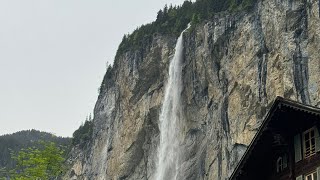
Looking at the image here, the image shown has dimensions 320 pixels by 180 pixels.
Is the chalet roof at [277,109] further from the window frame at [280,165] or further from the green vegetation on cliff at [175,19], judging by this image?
the green vegetation on cliff at [175,19]

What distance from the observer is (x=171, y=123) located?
3588 inches

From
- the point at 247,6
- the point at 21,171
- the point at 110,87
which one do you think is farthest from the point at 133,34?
the point at 21,171

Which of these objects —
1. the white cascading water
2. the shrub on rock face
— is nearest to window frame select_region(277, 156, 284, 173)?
the white cascading water

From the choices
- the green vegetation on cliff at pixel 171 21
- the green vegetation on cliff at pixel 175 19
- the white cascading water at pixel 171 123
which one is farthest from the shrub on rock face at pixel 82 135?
the white cascading water at pixel 171 123

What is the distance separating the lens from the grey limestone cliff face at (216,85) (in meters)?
68.9

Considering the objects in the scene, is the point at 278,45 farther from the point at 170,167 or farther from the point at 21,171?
the point at 21,171

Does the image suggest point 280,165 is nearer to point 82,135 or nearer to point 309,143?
point 309,143

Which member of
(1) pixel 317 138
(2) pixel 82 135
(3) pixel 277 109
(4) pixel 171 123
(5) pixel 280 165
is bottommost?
(5) pixel 280 165

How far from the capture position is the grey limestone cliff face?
68.9 metres

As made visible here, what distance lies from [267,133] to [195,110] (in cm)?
6528

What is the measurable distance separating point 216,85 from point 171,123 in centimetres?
1099

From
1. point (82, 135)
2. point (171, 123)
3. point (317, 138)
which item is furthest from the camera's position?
point (82, 135)

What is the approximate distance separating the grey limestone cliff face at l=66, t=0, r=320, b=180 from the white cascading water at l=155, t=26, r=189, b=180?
51.5 inches

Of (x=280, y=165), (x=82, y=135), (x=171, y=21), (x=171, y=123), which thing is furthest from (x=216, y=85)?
(x=82, y=135)
